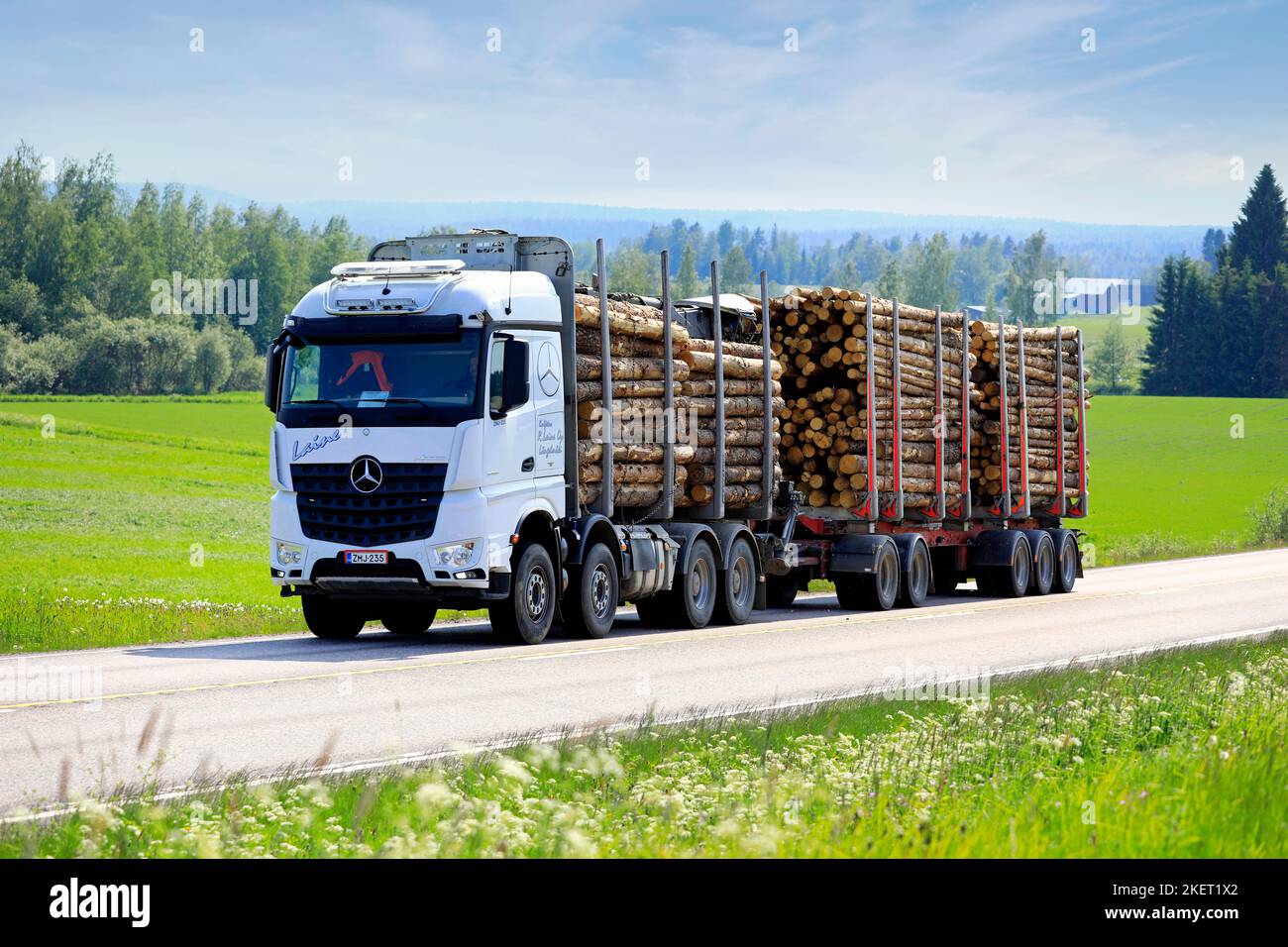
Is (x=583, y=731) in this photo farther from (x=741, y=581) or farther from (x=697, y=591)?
(x=741, y=581)

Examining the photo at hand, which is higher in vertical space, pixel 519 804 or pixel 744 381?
pixel 744 381

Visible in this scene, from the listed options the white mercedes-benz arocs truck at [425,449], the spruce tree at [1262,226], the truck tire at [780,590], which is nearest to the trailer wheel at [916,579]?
the truck tire at [780,590]

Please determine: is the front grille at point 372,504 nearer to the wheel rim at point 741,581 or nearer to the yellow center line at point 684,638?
the yellow center line at point 684,638

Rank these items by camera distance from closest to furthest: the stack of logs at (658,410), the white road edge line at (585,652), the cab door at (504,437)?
the white road edge line at (585,652) < the cab door at (504,437) < the stack of logs at (658,410)

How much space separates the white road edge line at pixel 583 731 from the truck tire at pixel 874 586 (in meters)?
6.49

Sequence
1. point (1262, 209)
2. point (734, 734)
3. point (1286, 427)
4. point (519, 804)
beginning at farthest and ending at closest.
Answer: point (1262, 209) → point (1286, 427) → point (734, 734) → point (519, 804)

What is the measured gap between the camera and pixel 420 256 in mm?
20375

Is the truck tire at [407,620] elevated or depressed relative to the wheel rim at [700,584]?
depressed

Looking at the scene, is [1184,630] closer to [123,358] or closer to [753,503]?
[753,503]

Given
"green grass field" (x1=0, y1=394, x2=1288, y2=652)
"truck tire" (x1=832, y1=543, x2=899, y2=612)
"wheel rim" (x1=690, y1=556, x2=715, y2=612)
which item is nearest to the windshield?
"green grass field" (x1=0, y1=394, x2=1288, y2=652)

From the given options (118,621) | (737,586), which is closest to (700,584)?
(737,586)

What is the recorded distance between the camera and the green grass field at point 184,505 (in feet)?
68.6

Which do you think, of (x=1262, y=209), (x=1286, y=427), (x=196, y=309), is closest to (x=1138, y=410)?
(x=1286, y=427)
